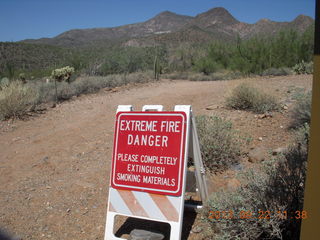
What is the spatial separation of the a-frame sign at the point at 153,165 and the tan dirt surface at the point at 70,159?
0.48 meters

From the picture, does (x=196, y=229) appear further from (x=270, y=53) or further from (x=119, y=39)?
(x=119, y=39)

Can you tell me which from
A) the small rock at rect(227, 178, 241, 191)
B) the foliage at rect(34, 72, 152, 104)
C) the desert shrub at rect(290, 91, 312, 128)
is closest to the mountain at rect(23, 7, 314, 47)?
the foliage at rect(34, 72, 152, 104)

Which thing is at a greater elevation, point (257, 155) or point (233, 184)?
point (257, 155)

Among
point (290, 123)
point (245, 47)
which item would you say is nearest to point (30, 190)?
point (290, 123)

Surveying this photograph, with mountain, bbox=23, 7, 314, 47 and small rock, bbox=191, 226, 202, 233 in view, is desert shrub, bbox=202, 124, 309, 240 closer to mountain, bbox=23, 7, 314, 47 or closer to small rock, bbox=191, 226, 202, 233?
small rock, bbox=191, 226, 202, 233

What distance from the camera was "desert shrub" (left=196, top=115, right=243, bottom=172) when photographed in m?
4.56

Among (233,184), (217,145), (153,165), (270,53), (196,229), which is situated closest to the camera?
(153,165)

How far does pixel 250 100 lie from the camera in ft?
21.3

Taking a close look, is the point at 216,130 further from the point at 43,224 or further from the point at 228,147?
the point at 43,224

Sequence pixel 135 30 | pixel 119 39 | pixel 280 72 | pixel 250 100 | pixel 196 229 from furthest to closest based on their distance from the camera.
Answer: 1. pixel 135 30
2. pixel 119 39
3. pixel 280 72
4. pixel 250 100
5. pixel 196 229

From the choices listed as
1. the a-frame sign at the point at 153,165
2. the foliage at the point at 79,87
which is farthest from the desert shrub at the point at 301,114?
the foliage at the point at 79,87

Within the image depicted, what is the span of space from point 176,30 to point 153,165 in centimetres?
7171

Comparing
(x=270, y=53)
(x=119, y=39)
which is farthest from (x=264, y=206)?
(x=119, y=39)

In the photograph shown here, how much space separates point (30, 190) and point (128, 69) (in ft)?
49.0
